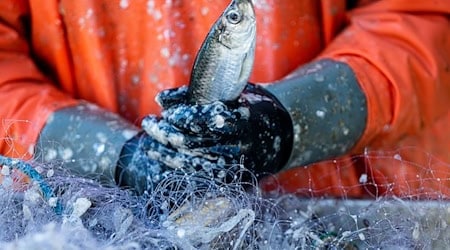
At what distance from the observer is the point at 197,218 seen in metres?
0.84

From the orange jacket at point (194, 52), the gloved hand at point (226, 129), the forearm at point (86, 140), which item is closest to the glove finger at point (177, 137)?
the gloved hand at point (226, 129)

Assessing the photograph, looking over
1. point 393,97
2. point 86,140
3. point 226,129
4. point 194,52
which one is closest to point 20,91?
point 86,140

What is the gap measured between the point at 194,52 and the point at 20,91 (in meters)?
0.27

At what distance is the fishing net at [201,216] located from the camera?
2.57ft

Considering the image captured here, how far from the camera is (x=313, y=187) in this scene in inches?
46.5

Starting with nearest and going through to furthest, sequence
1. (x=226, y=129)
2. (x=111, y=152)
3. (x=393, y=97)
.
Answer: (x=226, y=129), (x=111, y=152), (x=393, y=97)

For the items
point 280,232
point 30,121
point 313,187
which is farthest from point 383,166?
point 30,121

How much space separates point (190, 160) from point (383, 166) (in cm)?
39

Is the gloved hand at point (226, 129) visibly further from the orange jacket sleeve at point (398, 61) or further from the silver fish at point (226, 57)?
the orange jacket sleeve at point (398, 61)

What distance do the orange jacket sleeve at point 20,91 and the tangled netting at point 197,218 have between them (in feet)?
0.62

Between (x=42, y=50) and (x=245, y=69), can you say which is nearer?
(x=245, y=69)

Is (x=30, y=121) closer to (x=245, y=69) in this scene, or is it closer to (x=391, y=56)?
(x=245, y=69)

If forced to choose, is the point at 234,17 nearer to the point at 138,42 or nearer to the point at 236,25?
the point at 236,25

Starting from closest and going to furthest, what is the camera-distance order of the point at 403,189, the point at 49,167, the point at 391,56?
the point at 49,167 → the point at 403,189 → the point at 391,56
